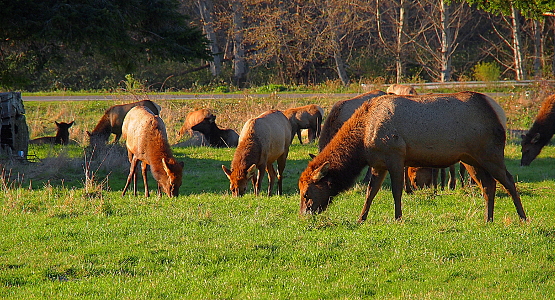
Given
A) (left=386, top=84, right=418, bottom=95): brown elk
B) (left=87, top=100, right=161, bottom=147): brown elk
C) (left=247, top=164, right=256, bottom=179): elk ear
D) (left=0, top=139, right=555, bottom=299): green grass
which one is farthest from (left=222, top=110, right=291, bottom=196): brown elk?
(left=386, top=84, right=418, bottom=95): brown elk

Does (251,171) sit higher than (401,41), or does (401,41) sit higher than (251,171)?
(401,41)

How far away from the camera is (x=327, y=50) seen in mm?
43000

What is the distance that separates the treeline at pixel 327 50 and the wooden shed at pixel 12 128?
2148 centimetres

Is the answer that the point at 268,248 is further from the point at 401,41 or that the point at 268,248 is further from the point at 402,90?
the point at 401,41

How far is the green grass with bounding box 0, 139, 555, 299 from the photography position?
21.7ft

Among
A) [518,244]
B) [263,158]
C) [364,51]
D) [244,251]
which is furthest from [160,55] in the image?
[364,51]

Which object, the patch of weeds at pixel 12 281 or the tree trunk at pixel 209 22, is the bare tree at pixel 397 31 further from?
the patch of weeds at pixel 12 281

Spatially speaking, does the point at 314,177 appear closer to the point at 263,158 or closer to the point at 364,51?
the point at 263,158

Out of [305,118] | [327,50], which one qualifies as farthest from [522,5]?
[327,50]

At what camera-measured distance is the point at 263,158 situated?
47.0ft

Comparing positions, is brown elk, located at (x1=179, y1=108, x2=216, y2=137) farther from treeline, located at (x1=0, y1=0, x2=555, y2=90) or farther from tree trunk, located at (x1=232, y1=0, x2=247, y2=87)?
tree trunk, located at (x1=232, y1=0, x2=247, y2=87)

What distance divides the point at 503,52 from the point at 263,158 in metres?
34.8

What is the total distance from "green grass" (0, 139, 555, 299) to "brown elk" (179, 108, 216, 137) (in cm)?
1217

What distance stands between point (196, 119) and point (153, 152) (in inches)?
447
